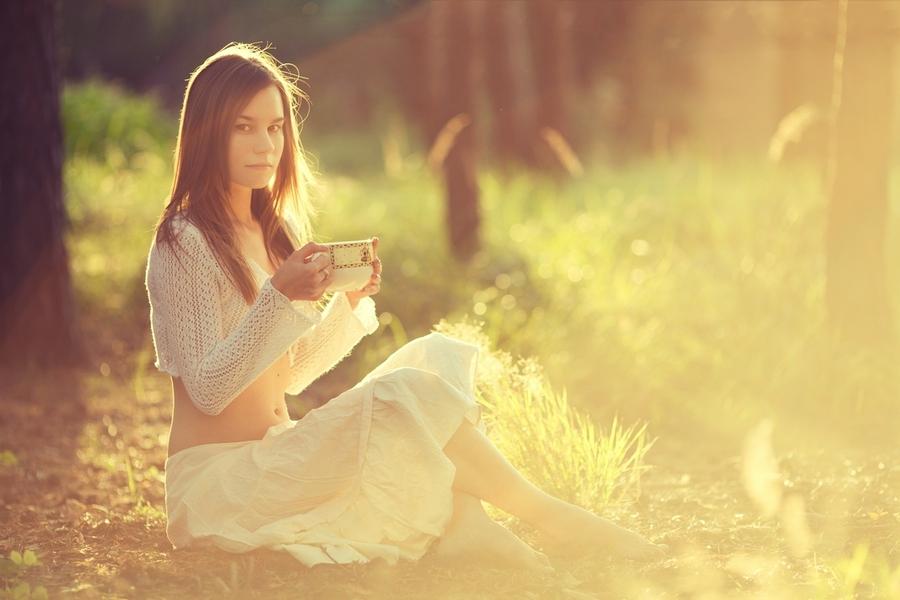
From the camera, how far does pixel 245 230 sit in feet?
11.6

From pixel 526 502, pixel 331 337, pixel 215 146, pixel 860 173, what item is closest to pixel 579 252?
pixel 860 173

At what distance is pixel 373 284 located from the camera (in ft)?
11.4

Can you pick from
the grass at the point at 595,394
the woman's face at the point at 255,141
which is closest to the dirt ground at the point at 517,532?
the grass at the point at 595,394

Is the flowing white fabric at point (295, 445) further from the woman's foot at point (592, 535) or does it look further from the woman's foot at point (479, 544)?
the woman's foot at point (592, 535)

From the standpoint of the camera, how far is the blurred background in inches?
213

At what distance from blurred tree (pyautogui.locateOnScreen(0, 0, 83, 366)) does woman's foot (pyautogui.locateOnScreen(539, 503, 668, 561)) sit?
391 centimetres

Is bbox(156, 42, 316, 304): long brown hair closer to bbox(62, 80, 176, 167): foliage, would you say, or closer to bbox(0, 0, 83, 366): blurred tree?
bbox(0, 0, 83, 366): blurred tree

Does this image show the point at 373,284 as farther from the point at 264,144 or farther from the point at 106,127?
the point at 106,127

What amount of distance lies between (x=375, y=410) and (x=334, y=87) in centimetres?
2043

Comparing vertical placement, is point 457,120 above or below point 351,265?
above

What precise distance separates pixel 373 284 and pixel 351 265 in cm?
27

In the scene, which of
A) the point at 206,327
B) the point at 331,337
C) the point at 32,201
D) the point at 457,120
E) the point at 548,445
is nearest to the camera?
the point at 206,327

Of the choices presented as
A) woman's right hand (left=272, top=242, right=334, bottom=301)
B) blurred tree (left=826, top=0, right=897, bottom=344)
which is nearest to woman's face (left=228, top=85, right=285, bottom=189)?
woman's right hand (left=272, top=242, right=334, bottom=301)

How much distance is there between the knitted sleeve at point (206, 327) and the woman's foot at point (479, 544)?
0.66 meters
